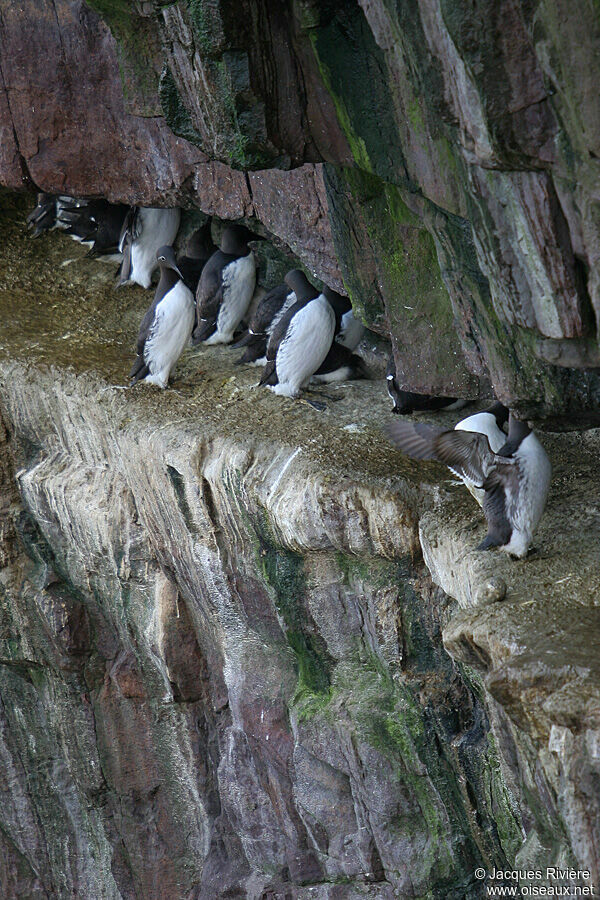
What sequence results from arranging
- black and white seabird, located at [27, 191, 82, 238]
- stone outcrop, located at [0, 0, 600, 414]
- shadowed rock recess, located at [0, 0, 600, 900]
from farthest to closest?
black and white seabird, located at [27, 191, 82, 238] → shadowed rock recess, located at [0, 0, 600, 900] → stone outcrop, located at [0, 0, 600, 414]

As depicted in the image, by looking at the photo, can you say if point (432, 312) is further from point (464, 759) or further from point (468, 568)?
point (464, 759)

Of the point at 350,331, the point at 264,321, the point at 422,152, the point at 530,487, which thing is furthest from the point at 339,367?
the point at 422,152

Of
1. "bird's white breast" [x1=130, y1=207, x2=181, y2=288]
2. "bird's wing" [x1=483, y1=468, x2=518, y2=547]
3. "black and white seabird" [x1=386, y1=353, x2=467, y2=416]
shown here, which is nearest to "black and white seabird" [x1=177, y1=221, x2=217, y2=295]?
"bird's white breast" [x1=130, y1=207, x2=181, y2=288]

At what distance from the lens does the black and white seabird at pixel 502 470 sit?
4328 millimetres

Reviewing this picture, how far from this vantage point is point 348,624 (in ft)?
19.0

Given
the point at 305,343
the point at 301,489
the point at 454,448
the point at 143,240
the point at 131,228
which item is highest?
the point at 131,228

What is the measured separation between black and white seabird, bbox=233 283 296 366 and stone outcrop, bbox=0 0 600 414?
1.64ft

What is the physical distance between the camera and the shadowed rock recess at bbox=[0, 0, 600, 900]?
3.50 metres

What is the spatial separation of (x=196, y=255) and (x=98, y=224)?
1.36m

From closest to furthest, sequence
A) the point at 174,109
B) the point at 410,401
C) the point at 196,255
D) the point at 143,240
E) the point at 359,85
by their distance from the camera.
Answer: the point at 359,85 → the point at 174,109 → the point at 410,401 → the point at 196,255 → the point at 143,240

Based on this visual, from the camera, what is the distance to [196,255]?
7.93m

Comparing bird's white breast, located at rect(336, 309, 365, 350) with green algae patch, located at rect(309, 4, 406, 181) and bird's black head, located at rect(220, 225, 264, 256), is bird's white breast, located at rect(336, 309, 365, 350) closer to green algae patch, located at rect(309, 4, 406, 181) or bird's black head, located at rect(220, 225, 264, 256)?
bird's black head, located at rect(220, 225, 264, 256)

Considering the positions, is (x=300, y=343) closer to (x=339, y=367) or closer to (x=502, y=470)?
(x=339, y=367)

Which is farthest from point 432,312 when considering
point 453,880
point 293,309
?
point 453,880
